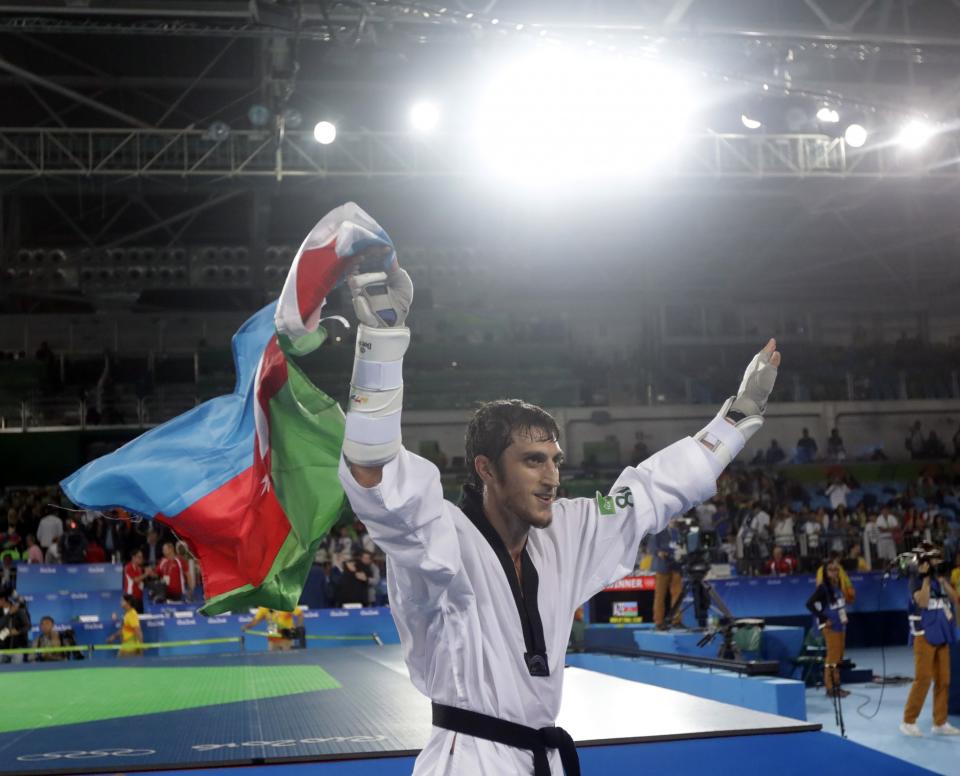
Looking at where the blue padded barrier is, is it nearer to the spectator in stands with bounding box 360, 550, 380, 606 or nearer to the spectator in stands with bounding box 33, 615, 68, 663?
the spectator in stands with bounding box 360, 550, 380, 606

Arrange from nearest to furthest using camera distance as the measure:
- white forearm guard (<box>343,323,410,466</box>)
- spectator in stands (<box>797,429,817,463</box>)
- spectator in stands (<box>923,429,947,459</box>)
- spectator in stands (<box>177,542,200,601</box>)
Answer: white forearm guard (<box>343,323,410,466</box>)
spectator in stands (<box>177,542,200,601</box>)
spectator in stands (<box>797,429,817,463</box>)
spectator in stands (<box>923,429,947,459</box>)

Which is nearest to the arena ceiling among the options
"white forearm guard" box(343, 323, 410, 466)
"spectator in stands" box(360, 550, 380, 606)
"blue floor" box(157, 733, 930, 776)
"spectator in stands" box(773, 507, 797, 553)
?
"spectator in stands" box(773, 507, 797, 553)

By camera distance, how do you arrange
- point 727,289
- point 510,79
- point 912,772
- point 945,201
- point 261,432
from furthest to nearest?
point 727,289 < point 945,201 < point 510,79 < point 261,432 < point 912,772

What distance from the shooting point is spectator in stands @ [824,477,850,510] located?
76.2ft

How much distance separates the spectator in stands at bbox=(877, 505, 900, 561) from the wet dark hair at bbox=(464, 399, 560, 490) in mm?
17477

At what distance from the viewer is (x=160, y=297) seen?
30000 millimetres

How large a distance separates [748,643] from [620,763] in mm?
7740

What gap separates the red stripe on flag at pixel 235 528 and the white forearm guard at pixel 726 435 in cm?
268

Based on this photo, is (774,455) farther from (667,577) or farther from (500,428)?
(500,428)

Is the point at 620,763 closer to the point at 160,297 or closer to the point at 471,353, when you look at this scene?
the point at 471,353

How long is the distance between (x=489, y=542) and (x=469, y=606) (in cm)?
21

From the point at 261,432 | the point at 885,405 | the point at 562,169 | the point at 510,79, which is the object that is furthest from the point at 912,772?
the point at 885,405

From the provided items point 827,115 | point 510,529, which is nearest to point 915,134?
point 827,115

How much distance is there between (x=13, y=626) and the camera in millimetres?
14641
